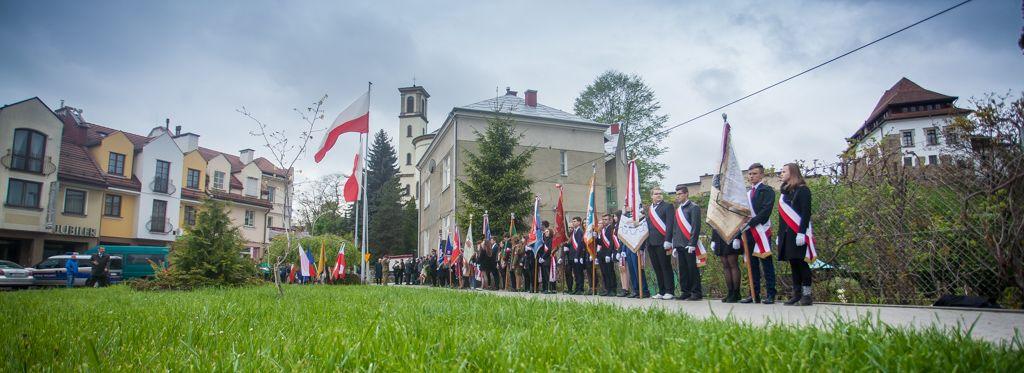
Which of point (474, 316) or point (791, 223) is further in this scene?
point (791, 223)

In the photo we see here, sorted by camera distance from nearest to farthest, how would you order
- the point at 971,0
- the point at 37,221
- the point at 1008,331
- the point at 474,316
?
the point at 1008,331
the point at 474,316
the point at 971,0
the point at 37,221

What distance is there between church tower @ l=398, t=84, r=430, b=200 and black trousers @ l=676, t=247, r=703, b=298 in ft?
217

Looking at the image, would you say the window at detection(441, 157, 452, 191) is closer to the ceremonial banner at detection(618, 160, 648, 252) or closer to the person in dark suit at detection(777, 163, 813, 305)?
the ceremonial banner at detection(618, 160, 648, 252)

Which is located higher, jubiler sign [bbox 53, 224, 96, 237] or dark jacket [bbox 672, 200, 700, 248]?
jubiler sign [bbox 53, 224, 96, 237]

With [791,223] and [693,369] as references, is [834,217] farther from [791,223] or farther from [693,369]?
[693,369]

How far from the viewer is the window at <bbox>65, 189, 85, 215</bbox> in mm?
35062

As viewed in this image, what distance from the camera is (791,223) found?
7.16 m

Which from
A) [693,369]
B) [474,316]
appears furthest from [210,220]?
[693,369]

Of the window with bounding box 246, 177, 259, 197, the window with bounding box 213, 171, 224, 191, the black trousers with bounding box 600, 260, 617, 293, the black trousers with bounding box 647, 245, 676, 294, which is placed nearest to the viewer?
the black trousers with bounding box 647, 245, 676, 294

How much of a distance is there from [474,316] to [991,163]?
615cm

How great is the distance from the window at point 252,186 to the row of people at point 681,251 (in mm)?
41724

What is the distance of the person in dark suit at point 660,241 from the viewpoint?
966 centimetres

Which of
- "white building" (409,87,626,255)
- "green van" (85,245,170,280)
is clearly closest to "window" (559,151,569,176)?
"white building" (409,87,626,255)

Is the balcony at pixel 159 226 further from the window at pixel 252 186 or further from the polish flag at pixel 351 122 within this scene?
the polish flag at pixel 351 122
